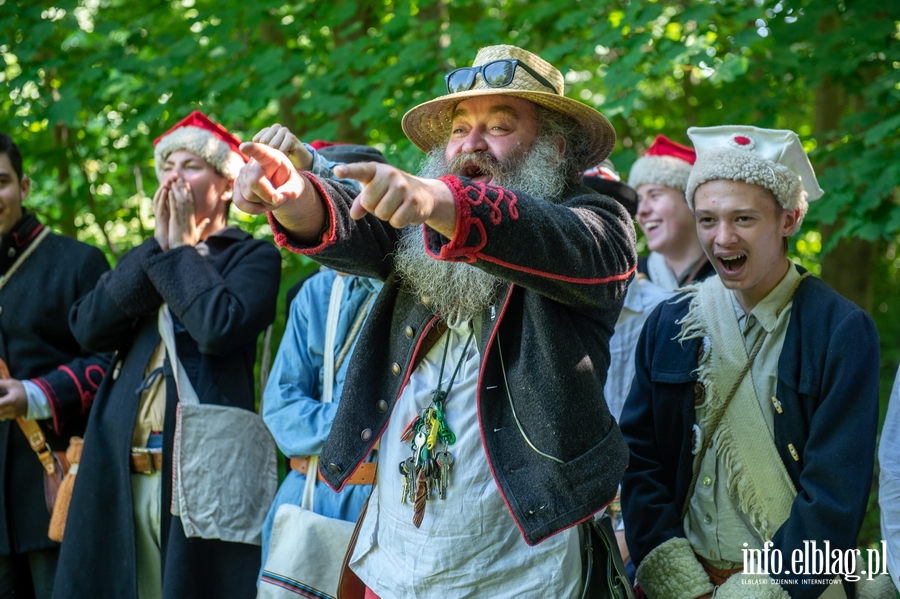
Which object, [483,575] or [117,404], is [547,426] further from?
[117,404]

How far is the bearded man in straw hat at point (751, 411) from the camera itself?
2518 millimetres

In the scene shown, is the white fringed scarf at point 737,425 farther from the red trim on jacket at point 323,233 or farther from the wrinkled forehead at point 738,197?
the red trim on jacket at point 323,233

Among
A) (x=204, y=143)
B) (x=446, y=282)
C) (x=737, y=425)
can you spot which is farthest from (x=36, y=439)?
(x=737, y=425)

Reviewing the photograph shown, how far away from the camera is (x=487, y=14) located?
693 cm

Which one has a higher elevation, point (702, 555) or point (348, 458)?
point (348, 458)

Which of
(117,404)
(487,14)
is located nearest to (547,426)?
(117,404)

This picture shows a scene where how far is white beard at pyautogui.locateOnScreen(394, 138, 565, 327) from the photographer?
2.43 meters

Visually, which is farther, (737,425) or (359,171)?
(737,425)

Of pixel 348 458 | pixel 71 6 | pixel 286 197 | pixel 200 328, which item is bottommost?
pixel 348 458

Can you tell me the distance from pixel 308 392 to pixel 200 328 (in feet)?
1.65

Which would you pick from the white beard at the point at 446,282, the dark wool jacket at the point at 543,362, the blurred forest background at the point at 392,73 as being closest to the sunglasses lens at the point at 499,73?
the dark wool jacket at the point at 543,362

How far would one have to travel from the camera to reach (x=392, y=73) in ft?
17.2

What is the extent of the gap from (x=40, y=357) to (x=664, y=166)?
10.8ft

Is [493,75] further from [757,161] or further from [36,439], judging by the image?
[36,439]
